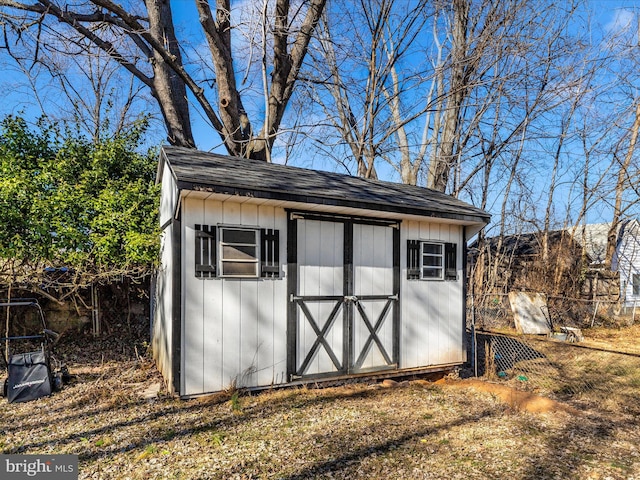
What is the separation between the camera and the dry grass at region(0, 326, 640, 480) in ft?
10.7

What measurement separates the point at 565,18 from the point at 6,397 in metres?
14.4

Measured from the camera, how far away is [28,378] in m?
5.03

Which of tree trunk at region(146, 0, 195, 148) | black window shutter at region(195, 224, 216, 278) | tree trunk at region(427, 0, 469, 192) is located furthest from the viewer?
tree trunk at region(427, 0, 469, 192)

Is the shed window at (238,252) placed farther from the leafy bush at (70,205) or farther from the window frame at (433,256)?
the window frame at (433,256)

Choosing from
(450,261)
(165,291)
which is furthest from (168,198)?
(450,261)

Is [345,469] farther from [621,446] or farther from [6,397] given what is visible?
[6,397]

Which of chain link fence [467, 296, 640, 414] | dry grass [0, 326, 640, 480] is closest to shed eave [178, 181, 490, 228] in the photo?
chain link fence [467, 296, 640, 414]

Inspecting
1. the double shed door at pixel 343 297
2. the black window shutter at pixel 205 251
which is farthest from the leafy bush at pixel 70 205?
the double shed door at pixel 343 297

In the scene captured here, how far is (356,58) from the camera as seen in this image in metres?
11.7

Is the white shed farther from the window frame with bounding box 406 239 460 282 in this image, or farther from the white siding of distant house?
the white siding of distant house

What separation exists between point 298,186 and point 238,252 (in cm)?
111

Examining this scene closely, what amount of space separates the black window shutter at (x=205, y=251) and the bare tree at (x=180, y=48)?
193 inches

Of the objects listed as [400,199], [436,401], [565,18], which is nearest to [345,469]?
[436,401]

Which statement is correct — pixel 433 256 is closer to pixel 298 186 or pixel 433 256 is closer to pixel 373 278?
pixel 373 278
